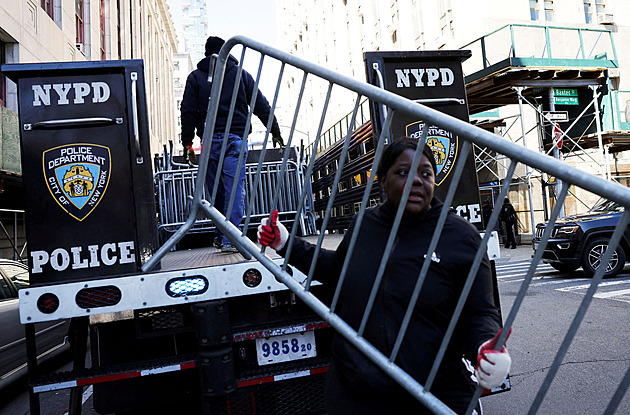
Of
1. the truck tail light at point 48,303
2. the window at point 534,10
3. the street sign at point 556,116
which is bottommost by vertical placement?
the truck tail light at point 48,303

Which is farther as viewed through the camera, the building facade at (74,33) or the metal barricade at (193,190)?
the building facade at (74,33)

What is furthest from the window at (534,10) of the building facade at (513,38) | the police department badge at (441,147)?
the police department badge at (441,147)

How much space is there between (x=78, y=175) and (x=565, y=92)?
18.0 meters

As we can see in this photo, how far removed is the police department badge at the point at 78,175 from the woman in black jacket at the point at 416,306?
5.08 ft

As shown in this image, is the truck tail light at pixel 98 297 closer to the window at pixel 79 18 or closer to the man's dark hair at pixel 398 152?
the man's dark hair at pixel 398 152

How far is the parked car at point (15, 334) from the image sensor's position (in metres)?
4.68

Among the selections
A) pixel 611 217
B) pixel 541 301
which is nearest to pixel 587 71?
pixel 611 217

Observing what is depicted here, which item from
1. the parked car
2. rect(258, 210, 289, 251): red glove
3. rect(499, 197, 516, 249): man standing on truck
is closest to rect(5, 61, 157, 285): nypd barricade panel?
rect(258, 210, 289, 251): red glove

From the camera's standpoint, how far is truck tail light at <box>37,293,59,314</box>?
262 cm

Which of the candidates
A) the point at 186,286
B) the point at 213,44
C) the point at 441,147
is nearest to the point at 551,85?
the point at 213,44

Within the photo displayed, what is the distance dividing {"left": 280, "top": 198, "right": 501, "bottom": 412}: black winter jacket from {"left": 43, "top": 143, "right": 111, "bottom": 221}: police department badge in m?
1.57

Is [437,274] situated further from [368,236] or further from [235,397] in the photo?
[235,397]

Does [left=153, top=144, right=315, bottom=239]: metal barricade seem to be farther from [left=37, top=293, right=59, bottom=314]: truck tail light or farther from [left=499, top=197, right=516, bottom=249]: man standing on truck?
[left=499, top=197, right=516, bottom=249]: man standing on truck

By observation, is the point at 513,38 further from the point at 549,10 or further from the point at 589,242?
the point at 549,10
